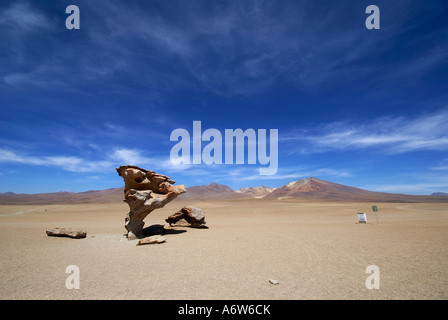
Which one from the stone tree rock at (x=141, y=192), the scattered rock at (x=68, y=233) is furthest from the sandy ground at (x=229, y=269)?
the stone tree rock at (x=141, y=192)

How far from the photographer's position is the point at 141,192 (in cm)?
1647

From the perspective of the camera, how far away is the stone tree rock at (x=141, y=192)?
53.5 feet

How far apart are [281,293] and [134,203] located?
1278 cm

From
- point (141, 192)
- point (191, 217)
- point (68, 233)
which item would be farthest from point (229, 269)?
point (68, 233)

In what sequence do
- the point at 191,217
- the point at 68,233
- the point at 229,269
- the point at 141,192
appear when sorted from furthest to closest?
the point at 191,217 < the point at 141,192 < the point at 68,233 < the point at 229,269

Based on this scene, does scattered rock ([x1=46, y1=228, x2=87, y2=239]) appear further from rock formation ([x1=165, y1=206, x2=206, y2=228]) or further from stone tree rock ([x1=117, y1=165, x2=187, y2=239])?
rock formation ([x1=165, y1=206, x2=206, y2=228])

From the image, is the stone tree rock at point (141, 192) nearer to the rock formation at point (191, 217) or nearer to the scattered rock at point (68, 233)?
the scattered rock at point (68, 233)

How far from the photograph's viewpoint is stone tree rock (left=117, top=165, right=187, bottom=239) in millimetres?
16312

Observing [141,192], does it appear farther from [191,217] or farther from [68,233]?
[191,217]

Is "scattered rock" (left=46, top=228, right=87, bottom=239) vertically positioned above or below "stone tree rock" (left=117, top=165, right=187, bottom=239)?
below

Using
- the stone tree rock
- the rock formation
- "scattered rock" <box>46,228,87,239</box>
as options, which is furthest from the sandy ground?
the rock formation

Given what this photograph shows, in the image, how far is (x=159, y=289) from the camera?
682 cm
